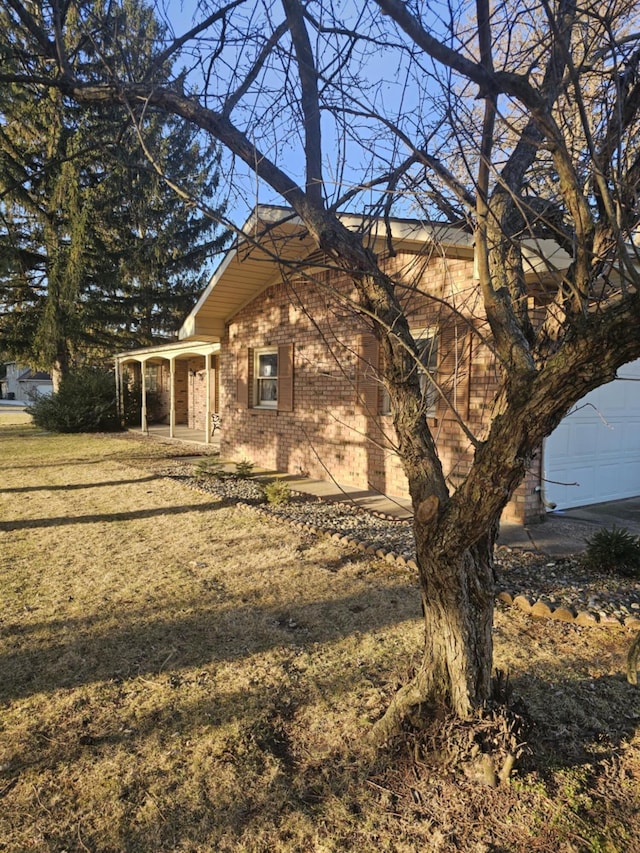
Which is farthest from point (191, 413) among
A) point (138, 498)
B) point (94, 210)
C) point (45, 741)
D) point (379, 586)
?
point (45, 741)

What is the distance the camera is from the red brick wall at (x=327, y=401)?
6629 millimetres

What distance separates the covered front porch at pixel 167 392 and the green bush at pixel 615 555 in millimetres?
12964

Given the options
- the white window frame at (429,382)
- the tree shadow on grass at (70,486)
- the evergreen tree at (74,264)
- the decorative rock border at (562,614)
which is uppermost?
the evergreen tree at (74,264)

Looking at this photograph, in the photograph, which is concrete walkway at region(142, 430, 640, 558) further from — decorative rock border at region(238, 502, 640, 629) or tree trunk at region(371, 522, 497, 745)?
tree trunk at region(371, 522, 497, 745)

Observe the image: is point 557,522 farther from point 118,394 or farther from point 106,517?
point 118,394

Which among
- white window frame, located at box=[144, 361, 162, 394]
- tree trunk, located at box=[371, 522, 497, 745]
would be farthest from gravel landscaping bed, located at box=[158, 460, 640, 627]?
white window frame, located at box=[144, 361, 162, 394]

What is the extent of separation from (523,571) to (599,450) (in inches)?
133

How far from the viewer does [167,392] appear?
21.5m

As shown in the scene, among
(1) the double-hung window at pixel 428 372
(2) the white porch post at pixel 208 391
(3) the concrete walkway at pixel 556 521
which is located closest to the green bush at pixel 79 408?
(2) the white porch post at pixel 208 391

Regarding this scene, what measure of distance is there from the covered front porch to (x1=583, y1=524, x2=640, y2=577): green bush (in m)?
13.0

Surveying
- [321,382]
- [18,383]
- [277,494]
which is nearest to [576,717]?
[277,494]

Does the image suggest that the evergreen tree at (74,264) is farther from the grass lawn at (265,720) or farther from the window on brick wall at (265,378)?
the grass lawn at (265,720)

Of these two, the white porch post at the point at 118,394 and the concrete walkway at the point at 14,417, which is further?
the concrete walkway at the point at 14,417

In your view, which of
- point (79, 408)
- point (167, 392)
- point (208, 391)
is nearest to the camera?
point (208, 391)
